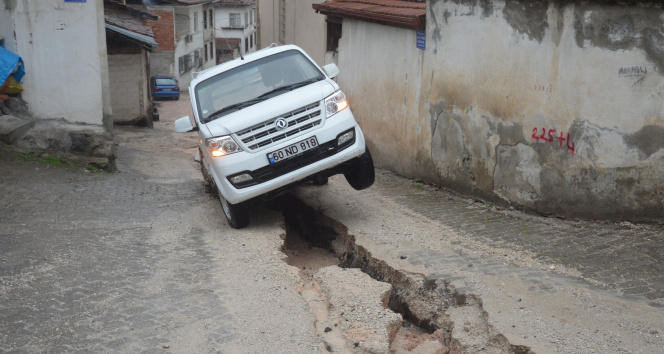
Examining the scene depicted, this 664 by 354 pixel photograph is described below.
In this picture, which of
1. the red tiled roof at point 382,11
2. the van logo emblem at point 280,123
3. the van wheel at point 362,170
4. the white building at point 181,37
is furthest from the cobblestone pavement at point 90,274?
the white building at point 181,37

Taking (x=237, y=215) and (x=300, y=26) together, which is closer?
(x=237, y=215)

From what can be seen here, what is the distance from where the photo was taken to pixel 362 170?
784 cm

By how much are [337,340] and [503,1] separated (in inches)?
208

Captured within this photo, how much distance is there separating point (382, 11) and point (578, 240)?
570cm

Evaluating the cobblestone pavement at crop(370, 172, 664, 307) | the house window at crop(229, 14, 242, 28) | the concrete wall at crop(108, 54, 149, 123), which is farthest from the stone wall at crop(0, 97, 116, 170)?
the house window at crop(229, 14, 242, 28)

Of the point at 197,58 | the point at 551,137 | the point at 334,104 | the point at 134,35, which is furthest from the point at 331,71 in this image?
the point at 197,58

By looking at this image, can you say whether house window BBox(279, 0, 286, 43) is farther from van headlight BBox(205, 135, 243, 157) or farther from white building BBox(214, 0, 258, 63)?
white building BBox(214, 0, 258, 63)

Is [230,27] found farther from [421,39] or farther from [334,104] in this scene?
[334,104]

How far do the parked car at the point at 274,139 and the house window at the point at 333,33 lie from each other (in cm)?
522

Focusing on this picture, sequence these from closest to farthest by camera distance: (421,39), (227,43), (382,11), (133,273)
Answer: (133,273) < (421,39) < (382,11) < (227,43)

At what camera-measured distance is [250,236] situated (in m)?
7.48

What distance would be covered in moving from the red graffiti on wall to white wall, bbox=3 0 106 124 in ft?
23.8

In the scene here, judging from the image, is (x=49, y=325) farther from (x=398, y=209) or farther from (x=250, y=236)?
(x=398, y=209)

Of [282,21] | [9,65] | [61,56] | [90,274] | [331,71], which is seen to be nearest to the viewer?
[90,274]
